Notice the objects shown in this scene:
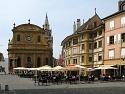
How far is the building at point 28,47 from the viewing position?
310 ft

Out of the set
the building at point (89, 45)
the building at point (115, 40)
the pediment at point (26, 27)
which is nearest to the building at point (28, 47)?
the pediment at point (26, 27)

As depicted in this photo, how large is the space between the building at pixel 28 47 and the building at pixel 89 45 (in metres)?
23.9

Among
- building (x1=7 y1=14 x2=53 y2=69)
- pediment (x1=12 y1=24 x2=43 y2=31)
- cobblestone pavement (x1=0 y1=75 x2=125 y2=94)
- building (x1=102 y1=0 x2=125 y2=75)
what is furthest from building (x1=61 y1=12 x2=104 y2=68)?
cobblestone pavement (x1=0 y1=75 x2=125 y2=94)

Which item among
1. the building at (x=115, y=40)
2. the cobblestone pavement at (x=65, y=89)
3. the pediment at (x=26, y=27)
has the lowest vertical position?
the cobblestone pavement at (x=65, y=89)

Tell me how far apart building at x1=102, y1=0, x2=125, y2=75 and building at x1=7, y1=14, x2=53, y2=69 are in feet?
145

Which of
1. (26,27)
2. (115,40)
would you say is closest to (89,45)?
(115,40)

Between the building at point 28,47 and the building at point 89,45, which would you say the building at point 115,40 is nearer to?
the building at point 89,45

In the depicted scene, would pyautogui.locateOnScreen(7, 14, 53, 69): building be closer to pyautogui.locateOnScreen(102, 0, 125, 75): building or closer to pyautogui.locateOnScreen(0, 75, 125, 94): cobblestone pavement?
pyautogui.locateOnScreen(102, 0, 125, 75): building

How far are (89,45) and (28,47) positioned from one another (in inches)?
1407

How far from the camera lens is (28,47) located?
95688 millimetres

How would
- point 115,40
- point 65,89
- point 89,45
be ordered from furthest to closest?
1. point 89,45
2. point 115,40
3. point 65,89

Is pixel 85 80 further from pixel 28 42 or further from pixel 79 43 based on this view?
pixel 28 42

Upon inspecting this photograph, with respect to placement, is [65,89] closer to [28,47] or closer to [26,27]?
[28,47]

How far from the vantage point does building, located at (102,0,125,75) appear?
49.2 meters
